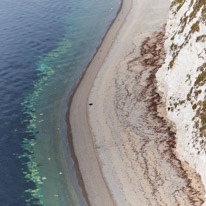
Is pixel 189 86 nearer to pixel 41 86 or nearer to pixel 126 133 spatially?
pixel 126 133

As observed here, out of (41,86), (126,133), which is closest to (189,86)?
(126,133)

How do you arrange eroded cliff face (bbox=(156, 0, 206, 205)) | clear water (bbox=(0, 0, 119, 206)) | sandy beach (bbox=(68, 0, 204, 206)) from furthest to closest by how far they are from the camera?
clear water (bbox=(0, 0, 119, 206)) < eroded cliff face (bbox=(156, 0, 206, 205)) < sandy beach (bbox=(68, 0, 204, 206))

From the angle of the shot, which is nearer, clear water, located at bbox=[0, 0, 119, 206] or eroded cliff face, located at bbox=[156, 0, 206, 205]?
eroded cliff face, located at bbox=[156, 0, 206, 205]

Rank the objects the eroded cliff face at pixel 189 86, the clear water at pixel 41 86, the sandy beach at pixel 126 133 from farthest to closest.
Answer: the clear water at pixel 41 86 < the eroded cliff face at pixel 189 86 < the sandy beach at pixel 126 133

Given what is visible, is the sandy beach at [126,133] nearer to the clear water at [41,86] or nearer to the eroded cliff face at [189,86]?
the eroded cliff face at [189,86]

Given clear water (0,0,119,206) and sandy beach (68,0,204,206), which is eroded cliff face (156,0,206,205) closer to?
sandy beach (68,0,204,206)

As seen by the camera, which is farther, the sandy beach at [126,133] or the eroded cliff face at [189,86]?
the eroded cliff face at [189,86]

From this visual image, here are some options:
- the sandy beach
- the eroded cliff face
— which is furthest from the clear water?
the eroded cliff face

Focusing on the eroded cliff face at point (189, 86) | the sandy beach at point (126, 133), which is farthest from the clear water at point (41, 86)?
the eroded cliff face at point (189, 86)
